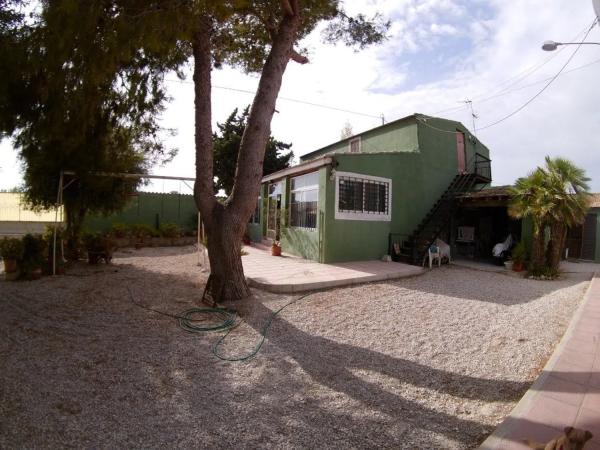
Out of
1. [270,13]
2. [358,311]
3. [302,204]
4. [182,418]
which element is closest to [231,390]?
[182,418]

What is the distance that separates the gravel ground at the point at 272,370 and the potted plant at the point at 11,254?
963 millimetres

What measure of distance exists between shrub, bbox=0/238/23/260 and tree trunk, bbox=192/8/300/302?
495cm

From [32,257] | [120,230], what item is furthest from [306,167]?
[120,230]

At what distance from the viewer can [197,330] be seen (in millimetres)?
5004

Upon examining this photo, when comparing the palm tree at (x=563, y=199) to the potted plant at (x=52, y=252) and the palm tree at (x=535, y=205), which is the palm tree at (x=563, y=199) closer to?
the palm tree at (x=535, y=205)

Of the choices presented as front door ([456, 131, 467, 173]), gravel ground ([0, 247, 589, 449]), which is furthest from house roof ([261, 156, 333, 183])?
front door ([456, 131, 467, 173])

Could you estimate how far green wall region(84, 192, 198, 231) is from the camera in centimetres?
1636

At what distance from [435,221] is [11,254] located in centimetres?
1277

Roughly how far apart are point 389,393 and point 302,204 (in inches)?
355

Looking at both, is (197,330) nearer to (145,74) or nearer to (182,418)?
(182,418)

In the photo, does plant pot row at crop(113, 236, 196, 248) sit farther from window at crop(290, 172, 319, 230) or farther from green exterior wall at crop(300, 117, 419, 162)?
green exterior wall at crop(300, 117, 419, 162)

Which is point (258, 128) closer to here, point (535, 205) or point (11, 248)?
point (11, 248)

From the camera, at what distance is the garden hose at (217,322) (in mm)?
4366

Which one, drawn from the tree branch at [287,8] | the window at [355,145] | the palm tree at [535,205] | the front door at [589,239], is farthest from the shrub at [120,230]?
the front door at [589,239]
